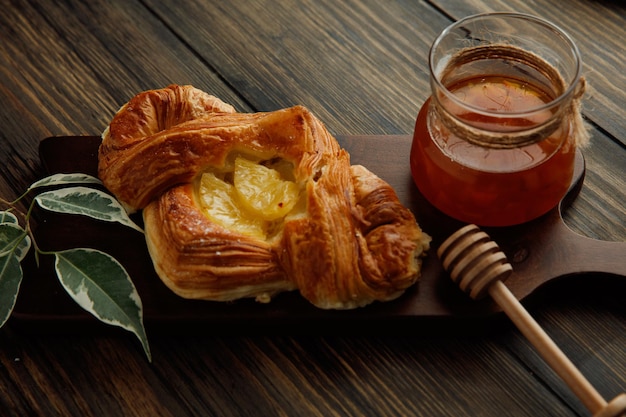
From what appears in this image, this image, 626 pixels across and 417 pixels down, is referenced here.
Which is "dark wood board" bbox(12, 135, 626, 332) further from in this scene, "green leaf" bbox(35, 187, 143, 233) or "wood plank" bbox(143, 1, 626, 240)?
"wood plank" bbox(143, 1, 626, 240)

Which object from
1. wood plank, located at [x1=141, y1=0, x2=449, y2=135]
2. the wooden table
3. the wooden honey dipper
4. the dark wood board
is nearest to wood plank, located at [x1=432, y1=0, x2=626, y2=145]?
the wooden table

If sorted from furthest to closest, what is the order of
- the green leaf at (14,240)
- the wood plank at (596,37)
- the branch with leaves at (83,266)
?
1. the wood plank at (596,37)
2. the green leaf at (14,240)
3. the branch with leaves at (83,266)

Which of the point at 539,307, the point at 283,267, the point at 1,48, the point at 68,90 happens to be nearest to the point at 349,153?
the point at 283,267

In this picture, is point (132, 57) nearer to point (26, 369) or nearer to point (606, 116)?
point (26, 369)

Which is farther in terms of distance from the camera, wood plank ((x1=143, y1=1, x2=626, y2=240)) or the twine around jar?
wood plank ((x1=143, y1=1, x2=626, y2=240))

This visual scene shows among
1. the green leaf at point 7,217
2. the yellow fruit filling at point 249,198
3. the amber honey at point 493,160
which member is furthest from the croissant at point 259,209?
the green leaf at point 7,217

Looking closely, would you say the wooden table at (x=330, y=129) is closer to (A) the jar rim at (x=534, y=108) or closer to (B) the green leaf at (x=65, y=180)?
(B) the green leaf at (x=65, y=180)
